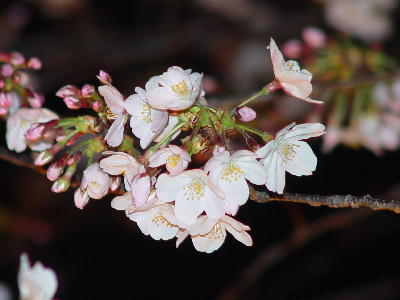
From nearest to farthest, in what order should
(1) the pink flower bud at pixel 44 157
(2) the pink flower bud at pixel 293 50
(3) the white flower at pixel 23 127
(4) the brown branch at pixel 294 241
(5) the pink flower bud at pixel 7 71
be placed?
(1) the pink flower bud at pixel 44 157 < (3) the white flower at pixel 23 127 < (5) the pink flower bud at pixel 7 71 < (2) the pink flower bud at pixel 293 50 < (4) the brown branch at pixel 294 241

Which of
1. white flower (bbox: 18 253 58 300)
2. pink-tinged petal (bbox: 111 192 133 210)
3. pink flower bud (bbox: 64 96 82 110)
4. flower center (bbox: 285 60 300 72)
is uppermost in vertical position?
flower center (bbox: 285 60 300 72)

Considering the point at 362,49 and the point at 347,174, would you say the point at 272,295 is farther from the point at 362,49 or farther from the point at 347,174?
the point at 362,49

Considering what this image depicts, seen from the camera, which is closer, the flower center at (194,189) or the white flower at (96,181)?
the flower center at (194,189)

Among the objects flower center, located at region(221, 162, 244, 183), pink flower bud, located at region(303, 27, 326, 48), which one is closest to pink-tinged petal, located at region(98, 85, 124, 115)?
flower center, located at region(221, 162, 244, 183)

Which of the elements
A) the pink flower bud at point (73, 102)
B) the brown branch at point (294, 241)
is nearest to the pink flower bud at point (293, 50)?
the brown branch at point (294, 241)

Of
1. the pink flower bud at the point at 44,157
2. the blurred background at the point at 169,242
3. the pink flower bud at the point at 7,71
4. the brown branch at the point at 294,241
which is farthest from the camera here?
the blurred background at the point at 169,242

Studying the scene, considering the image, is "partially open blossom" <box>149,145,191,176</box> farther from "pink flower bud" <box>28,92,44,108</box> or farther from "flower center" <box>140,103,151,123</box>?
"pink flower bud" <box>28,92,44,108</box>

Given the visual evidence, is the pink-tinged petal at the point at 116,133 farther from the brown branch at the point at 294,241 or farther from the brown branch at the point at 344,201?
the brown branch at the point at 294,241
